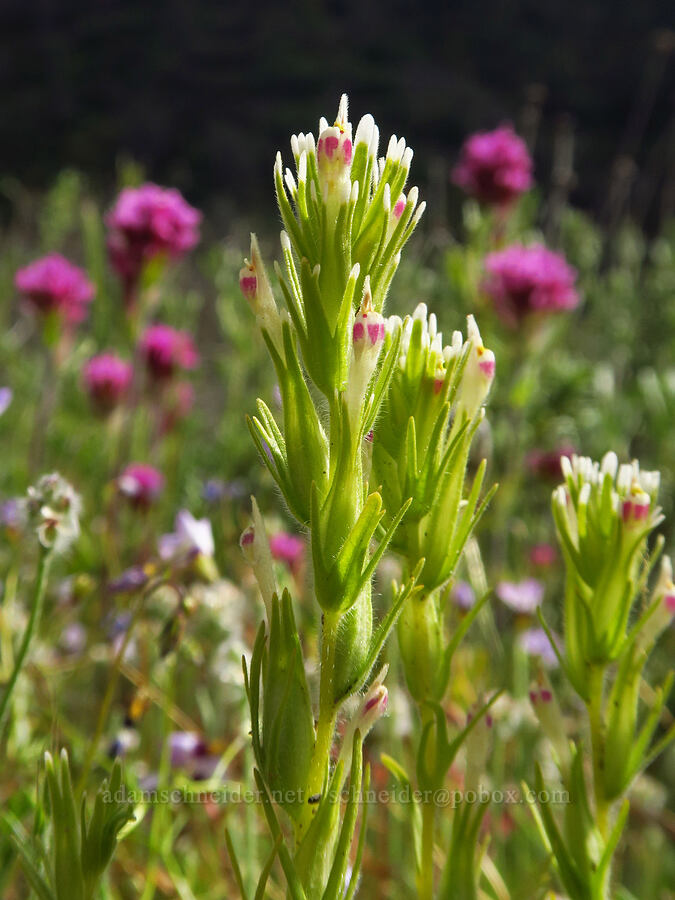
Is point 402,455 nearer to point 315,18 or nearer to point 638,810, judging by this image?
point 638,810

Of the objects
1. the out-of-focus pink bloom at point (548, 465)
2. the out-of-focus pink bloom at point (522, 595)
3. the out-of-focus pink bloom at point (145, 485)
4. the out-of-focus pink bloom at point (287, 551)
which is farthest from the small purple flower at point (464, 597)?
the out-of-focus pink bloom at point (145, 485)

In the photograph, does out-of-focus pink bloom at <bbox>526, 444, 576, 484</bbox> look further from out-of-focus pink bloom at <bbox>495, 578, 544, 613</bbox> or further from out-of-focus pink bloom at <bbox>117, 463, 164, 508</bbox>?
out-of-focus pink bloom at <bbox>117, 463, 164, 508</bbox>

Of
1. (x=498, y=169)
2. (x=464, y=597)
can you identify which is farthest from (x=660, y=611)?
(x=498, y=169)

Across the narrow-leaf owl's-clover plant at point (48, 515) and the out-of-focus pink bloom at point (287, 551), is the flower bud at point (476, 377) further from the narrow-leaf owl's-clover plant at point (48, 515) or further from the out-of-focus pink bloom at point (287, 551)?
the out-of-focus pink bloom at point (287, 551)

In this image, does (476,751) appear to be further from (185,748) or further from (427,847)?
(185,748)

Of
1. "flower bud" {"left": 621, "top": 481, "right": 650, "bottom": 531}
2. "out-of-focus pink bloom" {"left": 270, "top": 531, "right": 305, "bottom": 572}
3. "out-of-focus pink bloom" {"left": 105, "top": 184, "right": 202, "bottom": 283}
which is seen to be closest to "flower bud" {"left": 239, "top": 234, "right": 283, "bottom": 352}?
"flower bud" {"left": 621, "top": 481, "right": 650, "bottom": 531}

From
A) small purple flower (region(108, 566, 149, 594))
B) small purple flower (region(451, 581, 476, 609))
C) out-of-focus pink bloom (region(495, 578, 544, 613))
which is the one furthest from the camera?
out-of-focus pink bloom (region(495, 578, 544, 613))

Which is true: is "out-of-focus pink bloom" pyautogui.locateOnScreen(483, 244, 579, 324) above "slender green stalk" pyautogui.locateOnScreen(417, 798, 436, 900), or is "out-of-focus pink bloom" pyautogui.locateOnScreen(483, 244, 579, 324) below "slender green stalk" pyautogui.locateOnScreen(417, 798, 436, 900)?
above

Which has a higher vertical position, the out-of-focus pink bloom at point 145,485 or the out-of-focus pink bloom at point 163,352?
the out-of-focus pink bloom at point 163,352
